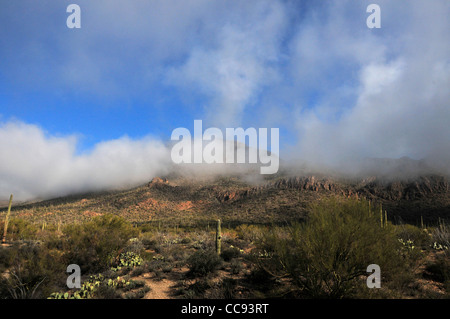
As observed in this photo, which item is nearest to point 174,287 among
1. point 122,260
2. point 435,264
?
point 122,260

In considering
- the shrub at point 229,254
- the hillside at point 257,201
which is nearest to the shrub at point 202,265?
the shrub at point 229,254

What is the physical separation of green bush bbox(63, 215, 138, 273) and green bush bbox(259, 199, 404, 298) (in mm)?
7925

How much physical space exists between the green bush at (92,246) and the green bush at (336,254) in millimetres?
7925

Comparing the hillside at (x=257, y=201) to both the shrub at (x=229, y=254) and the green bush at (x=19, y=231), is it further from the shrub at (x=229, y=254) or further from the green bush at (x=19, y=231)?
the shrub at (x=229, y=254)

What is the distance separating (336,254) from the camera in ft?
20.0

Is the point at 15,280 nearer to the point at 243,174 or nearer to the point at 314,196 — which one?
the point at 314,196

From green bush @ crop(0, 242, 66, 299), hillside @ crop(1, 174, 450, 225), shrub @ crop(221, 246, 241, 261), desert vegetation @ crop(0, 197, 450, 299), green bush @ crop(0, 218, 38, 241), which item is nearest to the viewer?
desert vegetation @ crop(0, 197, 450, 299)

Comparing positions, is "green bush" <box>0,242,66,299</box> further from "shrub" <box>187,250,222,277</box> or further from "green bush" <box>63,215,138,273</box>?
"shrub" <box>187,250,222,277</box>

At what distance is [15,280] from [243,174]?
83224mm

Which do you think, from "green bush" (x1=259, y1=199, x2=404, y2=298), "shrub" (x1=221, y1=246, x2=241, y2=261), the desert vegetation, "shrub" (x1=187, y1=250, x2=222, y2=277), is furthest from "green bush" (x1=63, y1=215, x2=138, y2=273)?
"green bush" (x1=259, y1=199, x2=404, y2=298)

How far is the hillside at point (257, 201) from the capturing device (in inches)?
1823

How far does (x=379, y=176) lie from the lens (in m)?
67.0

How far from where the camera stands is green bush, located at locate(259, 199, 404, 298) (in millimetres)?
5809

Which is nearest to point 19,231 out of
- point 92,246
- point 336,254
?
point 92,246
